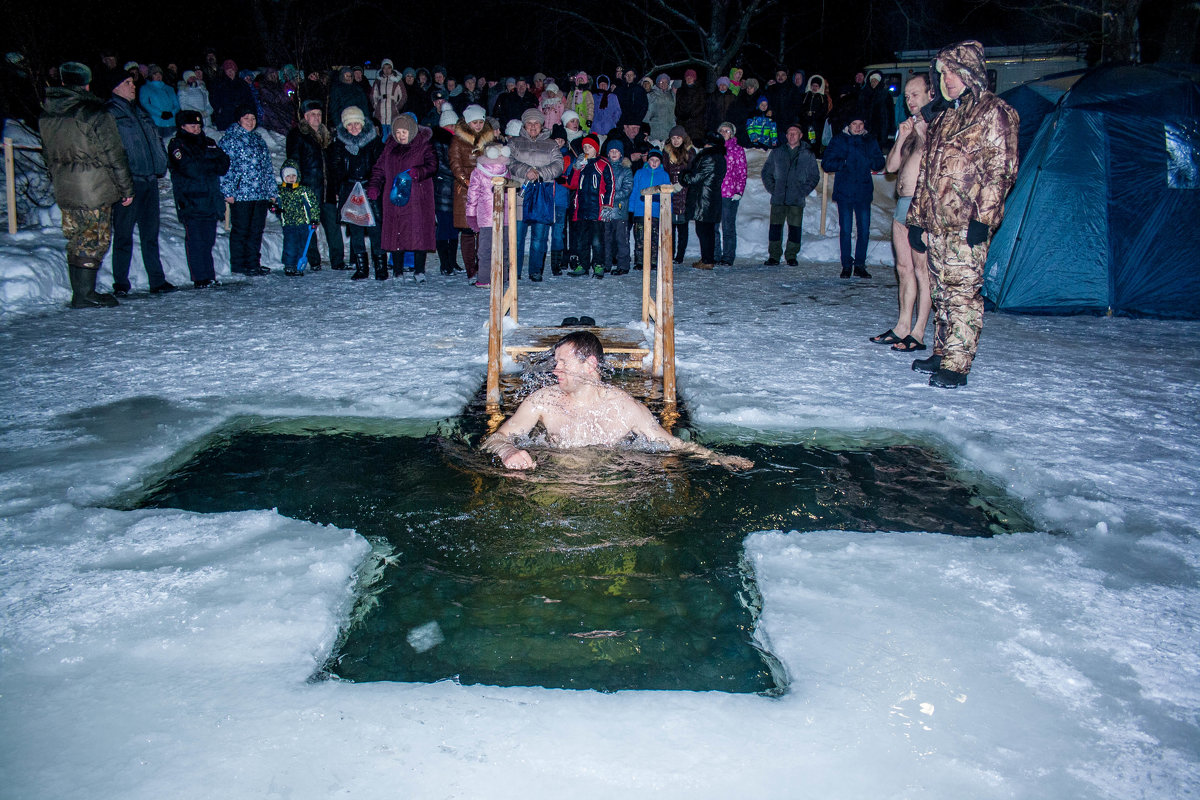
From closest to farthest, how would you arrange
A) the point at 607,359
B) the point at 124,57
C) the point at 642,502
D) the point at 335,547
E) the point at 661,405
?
the point at 335,547 → the point at 642,502 → the point at 661,405 → the point at 607,359 → the point at 124,57

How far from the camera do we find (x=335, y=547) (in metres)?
3.07

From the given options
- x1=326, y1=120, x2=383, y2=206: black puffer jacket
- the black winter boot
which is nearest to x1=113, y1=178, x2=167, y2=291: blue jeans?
x1=326, y1=120, x2=383, y2=206: black puffer jacket

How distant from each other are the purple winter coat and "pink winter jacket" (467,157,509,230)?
594 millimetres

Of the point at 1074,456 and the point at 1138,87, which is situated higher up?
the point at 1138,87

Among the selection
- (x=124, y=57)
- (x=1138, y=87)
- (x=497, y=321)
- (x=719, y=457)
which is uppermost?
(x=124, y=57)

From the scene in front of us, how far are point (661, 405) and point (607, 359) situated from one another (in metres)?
0.62

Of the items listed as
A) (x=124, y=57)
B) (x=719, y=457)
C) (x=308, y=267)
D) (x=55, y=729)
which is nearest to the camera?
(x=55, y=729)

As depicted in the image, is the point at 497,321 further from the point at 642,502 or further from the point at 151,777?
the point at 151,777

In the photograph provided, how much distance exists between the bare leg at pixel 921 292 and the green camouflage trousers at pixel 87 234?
7.16 m

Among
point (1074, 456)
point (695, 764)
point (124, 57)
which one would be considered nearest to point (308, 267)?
point (1074, 456)

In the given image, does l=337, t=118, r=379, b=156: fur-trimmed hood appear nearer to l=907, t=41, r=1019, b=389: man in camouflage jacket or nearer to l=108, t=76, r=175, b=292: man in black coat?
l=108, t=76, r=175, b=292: man in black coat

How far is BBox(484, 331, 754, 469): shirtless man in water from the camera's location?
421 centimetres

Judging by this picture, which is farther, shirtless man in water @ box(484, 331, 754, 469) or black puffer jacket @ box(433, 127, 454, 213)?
black puffer jacket @ box(433, 127, 454, 213)

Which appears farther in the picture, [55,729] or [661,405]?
[661,405]
